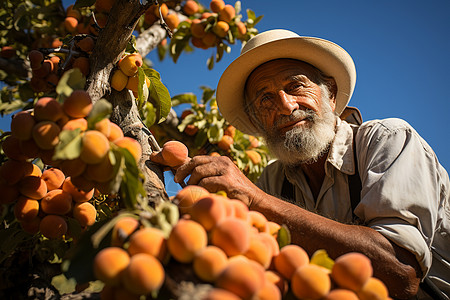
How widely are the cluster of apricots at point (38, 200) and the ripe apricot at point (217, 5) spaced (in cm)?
255

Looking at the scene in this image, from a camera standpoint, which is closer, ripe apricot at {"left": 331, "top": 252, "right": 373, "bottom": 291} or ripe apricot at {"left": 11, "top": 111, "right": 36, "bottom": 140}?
ripe apricot at {"left": 331, "top": 252, "right": 373, "bottom": 291}

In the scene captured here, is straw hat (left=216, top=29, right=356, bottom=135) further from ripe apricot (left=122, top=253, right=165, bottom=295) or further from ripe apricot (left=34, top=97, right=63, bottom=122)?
ripe apricot (left=122, top=253, right=165, bottom=295)

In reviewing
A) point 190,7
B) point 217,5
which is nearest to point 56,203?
point 217,5

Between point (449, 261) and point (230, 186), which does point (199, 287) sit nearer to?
point (230, 186)

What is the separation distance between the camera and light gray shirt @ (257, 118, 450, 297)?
144 cm

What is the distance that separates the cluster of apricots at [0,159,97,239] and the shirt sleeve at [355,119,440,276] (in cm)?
121

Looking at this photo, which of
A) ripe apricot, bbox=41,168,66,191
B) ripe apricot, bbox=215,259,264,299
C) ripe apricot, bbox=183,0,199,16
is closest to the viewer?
ripe apricot, bbox=215,259,264,299

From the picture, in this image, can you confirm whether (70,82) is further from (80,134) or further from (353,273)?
(353,273)

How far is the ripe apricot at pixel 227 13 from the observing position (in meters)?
3.20

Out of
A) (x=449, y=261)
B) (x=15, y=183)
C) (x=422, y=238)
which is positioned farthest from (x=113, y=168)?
(x=449, y=261)

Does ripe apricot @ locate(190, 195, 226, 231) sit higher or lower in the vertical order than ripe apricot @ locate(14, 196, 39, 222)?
higher

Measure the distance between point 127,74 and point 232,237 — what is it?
1030mm

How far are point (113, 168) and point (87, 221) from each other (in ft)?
1.73

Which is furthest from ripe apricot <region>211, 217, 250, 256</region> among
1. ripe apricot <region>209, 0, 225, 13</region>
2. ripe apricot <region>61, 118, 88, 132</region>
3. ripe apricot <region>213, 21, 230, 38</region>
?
ripe apricot <region>209, 0, 225, 13</region>
